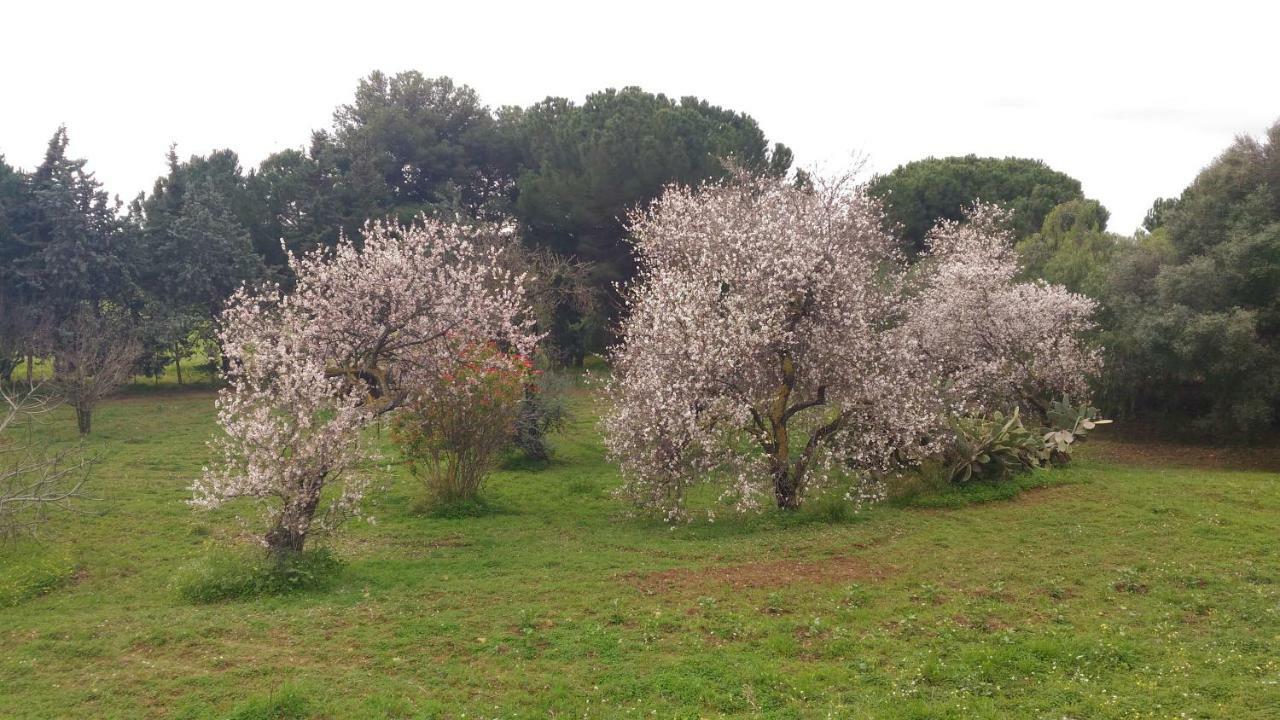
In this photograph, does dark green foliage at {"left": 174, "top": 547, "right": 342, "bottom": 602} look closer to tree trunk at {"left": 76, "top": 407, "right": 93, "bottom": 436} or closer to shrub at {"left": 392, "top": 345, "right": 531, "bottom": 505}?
shrub at {"left": 392, "top": 345, "right": 531, "bottom": 505}

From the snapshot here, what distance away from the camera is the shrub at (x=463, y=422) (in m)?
14.4

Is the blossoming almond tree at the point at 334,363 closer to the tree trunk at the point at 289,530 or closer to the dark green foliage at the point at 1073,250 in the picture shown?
the tree trunk at the point at 289,530

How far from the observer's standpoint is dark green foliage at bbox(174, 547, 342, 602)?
33.4 ft

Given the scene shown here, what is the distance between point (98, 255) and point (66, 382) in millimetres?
10338

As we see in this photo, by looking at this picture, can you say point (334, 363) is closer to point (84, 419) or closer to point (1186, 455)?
point (84, 419)

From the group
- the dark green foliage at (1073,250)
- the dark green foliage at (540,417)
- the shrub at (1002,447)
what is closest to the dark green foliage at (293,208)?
the dark green foliage at (540,417)

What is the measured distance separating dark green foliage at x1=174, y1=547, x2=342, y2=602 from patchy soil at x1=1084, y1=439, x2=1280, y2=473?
17.4 meters

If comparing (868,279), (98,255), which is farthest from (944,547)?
(98,255)

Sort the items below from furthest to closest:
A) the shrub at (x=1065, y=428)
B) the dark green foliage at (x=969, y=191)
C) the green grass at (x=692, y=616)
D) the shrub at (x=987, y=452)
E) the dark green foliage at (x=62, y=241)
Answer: the dark green foliage at (x=969, y=191) < the dark green foliage at (x=62, y=241) < the shrub at (x=1065, y=428) < the shrub at (x=987, y=452) < the green grass at (x=692, y=616)

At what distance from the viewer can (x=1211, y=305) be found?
19.8 m

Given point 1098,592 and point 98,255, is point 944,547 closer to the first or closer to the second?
point 1098,592

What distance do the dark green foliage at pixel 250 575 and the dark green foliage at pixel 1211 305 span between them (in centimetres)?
1868

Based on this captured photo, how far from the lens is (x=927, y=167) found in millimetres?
44844

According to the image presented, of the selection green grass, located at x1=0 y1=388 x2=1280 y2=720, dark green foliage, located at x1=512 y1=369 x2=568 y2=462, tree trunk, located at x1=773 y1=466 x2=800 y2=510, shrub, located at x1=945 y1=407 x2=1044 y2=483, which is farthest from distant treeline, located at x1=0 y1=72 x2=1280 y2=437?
tree trunk, located at x1=773 y1=466 x2=800 y2=510
